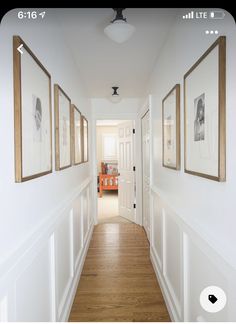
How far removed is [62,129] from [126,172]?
9.21ft

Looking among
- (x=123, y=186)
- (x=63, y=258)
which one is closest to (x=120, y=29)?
(x=63, y=258)

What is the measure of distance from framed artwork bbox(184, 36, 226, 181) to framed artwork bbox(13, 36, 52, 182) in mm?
665

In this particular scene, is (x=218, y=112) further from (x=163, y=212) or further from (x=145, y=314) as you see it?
(x=145, y=314)

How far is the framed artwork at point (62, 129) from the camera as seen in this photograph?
150cm

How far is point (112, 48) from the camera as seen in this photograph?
2.04 m

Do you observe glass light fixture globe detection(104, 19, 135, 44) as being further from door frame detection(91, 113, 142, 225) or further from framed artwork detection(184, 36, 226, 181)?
door frame detection(91, 113, 142, 225)

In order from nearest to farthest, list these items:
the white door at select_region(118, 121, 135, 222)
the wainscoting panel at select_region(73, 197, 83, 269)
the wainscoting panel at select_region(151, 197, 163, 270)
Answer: the wainscoting panel at select_region(73, 197, 83, 269), the wainscoting panel at select_region(151, 197, 163, 270), the white door at select_region(118, 121, 135, 222)

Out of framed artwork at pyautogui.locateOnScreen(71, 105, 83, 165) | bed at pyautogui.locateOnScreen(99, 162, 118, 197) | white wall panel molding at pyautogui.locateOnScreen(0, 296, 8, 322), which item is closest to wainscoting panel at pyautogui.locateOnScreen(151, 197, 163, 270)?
framed artwork at pyautogui.locateOnScreen(71, 105, 83, 165)

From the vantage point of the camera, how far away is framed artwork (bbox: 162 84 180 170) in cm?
150

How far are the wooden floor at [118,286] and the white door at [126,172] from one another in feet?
3.29

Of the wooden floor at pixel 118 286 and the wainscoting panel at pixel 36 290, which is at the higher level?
the wainscoting panel at pixel 36 290

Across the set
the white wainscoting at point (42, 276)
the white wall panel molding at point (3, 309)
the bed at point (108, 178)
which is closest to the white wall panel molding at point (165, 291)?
the white wainscoting at point (42, 276)

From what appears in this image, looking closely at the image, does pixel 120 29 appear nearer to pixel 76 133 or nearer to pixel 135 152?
pixel 76 133

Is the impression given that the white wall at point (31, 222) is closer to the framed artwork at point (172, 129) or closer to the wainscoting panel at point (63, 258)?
the wainscoting panel at point (63, 258)
